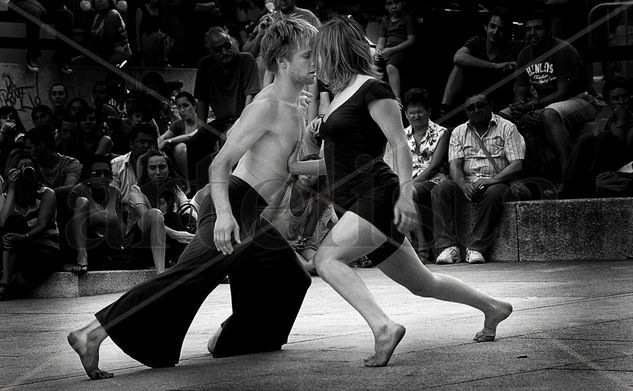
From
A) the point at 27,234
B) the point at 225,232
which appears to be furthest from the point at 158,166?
the point at 225,232

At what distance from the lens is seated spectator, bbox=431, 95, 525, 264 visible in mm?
12070

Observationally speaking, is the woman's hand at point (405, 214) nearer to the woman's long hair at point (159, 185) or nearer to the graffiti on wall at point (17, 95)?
the woman's long hair at point (159, 185)

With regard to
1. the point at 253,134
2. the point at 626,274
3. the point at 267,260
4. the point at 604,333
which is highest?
the point at 253,134

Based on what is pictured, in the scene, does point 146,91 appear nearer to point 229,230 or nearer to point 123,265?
point 123,265

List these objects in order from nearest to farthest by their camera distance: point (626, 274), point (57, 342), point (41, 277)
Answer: point (57, 342) → point (626, 274) → point (41, 277)

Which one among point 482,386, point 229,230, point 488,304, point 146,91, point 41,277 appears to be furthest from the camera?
point 146,91

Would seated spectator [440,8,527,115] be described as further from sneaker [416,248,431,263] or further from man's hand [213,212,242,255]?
man's hand [213,212,242,255]

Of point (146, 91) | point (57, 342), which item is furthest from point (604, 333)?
point (146, 91)

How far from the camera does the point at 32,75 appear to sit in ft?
52.0

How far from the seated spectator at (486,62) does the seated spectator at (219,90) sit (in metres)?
2.25

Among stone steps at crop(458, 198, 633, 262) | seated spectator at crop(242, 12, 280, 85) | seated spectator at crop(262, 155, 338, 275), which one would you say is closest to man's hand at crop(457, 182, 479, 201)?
stone steps at crop(458, 198, 633, 262)

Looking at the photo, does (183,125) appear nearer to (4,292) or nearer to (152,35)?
(152,35)

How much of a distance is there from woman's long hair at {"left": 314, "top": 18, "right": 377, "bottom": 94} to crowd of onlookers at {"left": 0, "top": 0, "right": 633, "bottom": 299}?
2658 millimetres

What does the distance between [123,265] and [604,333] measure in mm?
5820
